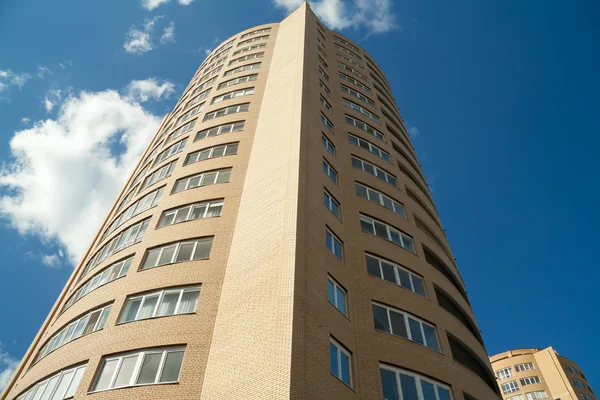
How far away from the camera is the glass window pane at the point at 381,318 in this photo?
16906mm

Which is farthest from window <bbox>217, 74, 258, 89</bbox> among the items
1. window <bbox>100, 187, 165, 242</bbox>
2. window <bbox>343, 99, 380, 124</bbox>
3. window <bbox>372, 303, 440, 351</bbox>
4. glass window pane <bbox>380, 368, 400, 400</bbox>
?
glass window pane <bbox>380, 368, 400, 400</bbox>

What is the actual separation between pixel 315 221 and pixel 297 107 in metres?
9.00

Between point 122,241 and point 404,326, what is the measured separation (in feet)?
49.2

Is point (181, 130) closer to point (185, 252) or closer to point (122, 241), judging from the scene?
point (122, 241)

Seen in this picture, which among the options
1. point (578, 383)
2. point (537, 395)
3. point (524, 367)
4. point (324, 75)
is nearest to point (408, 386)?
→ point (324, 75)

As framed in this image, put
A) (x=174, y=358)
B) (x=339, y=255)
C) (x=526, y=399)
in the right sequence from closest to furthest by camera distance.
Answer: (x=174, y=358) < (x=339, y=255) < (x=526, y=399)

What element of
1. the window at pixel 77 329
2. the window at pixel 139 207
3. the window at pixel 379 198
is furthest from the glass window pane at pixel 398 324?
the window at pixel 139 207

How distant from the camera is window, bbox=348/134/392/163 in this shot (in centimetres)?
2805

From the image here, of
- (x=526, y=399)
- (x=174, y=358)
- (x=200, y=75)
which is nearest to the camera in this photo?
(x=174, y=358)

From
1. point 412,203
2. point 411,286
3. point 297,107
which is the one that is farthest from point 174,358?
point 412,203

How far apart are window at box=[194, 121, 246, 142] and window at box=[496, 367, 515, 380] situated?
6267 cm

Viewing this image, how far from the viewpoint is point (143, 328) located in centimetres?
1564

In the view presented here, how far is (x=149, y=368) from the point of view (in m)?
14.3

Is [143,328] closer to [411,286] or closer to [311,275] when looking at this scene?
[311,275]
